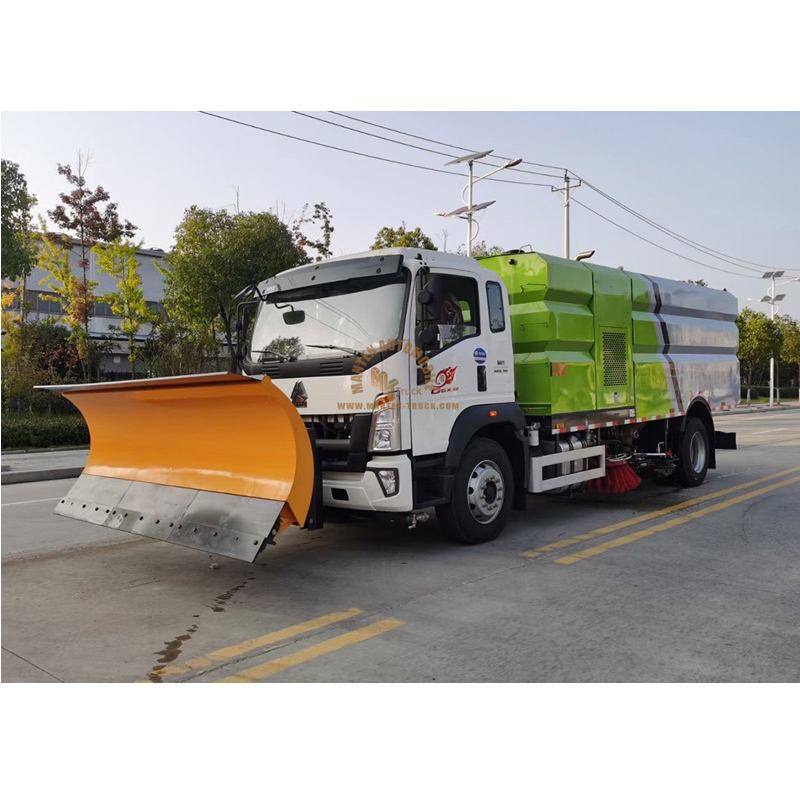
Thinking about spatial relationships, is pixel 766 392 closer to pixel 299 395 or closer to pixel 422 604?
pixel 299 395

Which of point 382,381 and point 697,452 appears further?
point 697,452

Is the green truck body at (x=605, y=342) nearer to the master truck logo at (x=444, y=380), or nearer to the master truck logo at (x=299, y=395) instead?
the master truck logo at (x=444, y=380)

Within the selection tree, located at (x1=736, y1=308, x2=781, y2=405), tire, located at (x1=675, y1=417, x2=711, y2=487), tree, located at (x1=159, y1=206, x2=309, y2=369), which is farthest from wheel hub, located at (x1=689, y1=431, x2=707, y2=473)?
tree, located at (x1=736, y1=308, x2=781, y2=405)

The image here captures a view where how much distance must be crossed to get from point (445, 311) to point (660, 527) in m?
3.28

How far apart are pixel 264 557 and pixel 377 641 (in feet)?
7.79

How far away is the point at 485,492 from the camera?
687 cm

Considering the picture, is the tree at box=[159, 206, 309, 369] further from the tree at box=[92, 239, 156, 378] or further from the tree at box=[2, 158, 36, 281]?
the tree at box=[2, 158, 36, 281]

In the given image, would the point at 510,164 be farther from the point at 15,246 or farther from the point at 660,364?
the point at 660,364

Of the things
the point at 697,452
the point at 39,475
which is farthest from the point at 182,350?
the point at 697,452

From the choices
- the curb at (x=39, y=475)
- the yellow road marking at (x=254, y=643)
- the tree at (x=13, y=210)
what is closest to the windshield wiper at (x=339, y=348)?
the yellow road marking at (x=254, y=643)

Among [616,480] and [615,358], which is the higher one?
[615,358]

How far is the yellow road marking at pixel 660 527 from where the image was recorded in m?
6.46

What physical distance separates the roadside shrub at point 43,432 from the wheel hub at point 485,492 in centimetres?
1530

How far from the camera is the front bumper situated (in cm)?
592
